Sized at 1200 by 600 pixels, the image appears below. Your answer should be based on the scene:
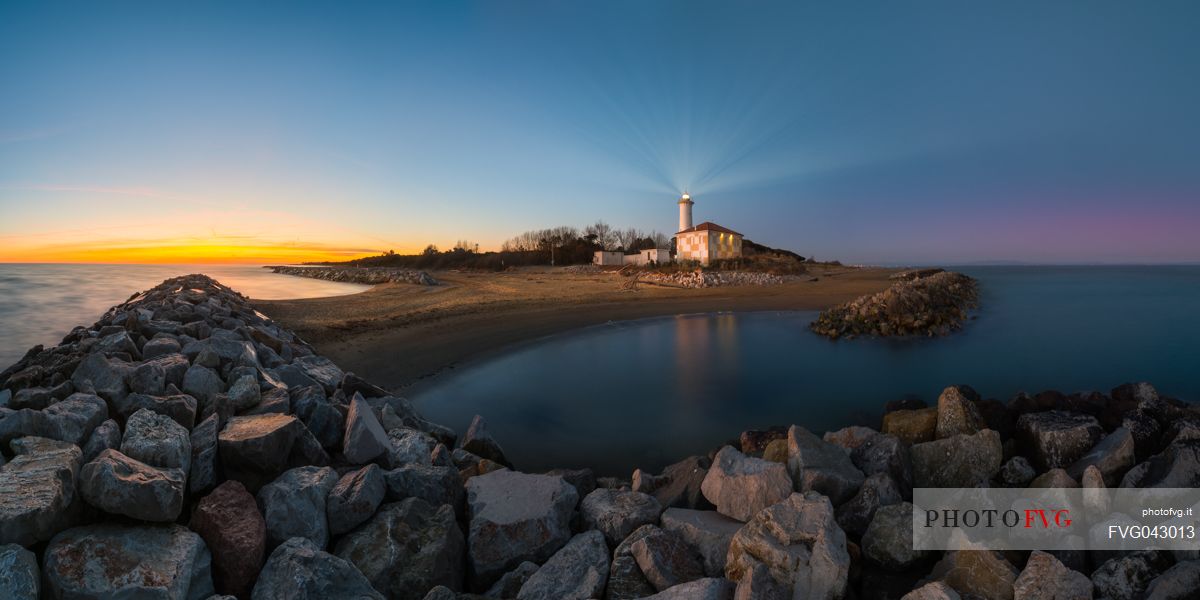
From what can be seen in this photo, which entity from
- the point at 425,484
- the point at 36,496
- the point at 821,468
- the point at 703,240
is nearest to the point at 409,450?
the point at 425,484

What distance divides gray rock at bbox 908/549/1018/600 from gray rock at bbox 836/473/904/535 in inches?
21.2

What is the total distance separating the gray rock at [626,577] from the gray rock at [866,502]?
4.56 ft

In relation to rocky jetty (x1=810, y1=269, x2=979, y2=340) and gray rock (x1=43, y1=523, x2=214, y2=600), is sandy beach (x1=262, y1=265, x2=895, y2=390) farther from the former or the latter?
A: gray rock (x1=43, y1=523, x2=214, y2=600)

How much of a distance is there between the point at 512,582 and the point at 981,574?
262 cm

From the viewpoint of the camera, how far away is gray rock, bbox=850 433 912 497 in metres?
3.88

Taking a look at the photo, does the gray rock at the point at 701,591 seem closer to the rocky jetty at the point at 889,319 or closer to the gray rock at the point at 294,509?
the gray rock at the point at 294,509

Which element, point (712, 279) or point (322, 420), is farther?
point (712, 279)

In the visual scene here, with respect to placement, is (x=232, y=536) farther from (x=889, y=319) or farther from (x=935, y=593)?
(x=889, y=319)

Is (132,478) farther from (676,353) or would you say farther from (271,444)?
(676,353)

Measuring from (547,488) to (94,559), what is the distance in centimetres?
245

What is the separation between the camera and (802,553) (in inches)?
107

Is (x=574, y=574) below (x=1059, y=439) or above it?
below

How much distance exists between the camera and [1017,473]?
387cm

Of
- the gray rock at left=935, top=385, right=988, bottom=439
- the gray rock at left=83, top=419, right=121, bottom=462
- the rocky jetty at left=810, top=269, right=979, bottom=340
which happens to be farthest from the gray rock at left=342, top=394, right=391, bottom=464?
the rocky jetty at left=810, top=269, right=979, bottom=340
